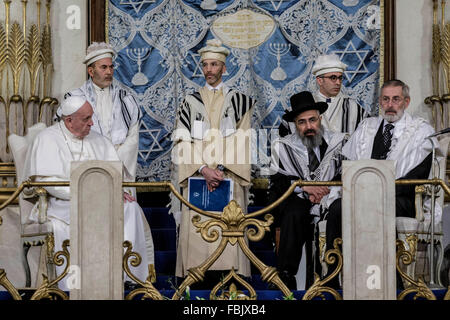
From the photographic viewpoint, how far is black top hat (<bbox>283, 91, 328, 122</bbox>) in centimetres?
1025

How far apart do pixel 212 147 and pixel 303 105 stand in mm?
910

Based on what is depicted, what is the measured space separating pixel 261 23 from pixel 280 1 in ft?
1.04

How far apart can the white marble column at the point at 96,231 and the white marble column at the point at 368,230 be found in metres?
1.59

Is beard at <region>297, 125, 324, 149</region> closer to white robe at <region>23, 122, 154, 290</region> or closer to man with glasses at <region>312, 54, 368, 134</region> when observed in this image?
man with glasses at <region>312, 54, 368, 134</region>

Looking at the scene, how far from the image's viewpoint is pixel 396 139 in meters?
10.1

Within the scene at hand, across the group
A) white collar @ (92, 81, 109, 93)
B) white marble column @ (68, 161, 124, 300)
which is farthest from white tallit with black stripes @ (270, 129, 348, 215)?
white marble column @ (68, 161, 124, 300)

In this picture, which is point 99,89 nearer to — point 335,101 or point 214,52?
point 214,52

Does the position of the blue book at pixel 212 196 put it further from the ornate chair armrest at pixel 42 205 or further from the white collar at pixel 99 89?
the white collar at pixel 99 89

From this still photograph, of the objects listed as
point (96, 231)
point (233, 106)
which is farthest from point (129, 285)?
point (233, 106)

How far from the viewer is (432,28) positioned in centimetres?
1245

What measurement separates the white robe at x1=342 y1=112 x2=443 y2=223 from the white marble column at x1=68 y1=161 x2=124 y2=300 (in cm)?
256
